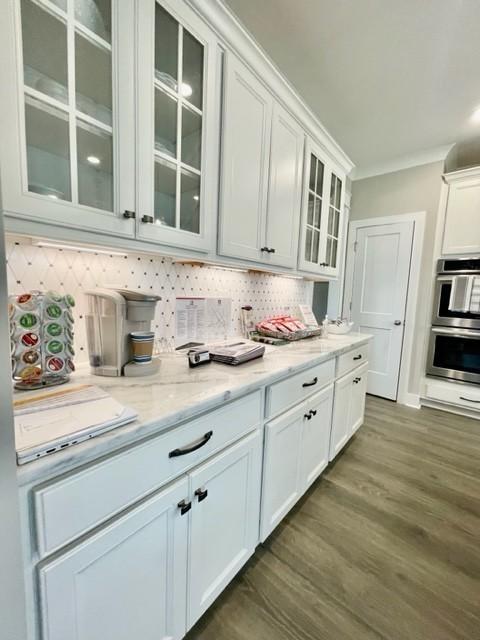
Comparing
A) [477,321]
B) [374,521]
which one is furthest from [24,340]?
[477,321]

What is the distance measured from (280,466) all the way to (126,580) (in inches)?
29.7

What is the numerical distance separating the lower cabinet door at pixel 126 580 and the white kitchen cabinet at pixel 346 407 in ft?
4.20

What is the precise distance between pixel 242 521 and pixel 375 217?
11.2 feet

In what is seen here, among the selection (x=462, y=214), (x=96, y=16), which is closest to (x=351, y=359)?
(x=96, y=16)

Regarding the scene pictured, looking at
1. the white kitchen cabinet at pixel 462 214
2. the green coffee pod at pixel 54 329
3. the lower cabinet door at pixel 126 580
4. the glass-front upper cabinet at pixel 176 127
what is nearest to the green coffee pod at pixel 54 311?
the green coffee pod at pixel 54 329

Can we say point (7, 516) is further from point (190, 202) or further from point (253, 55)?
point (253, 55)

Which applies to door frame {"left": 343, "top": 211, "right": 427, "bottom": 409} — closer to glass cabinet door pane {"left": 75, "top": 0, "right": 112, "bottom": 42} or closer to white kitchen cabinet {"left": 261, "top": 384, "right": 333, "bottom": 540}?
white kitchen cabinet {"left": 261, "top": 384, "right": 333, "bottom": 540}

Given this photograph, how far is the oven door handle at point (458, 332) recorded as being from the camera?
8.73ft

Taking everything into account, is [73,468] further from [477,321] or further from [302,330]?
[477,321]

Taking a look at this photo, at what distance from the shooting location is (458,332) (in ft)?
9.06

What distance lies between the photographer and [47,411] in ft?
2.14

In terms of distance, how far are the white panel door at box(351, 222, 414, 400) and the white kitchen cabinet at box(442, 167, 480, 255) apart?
35cm

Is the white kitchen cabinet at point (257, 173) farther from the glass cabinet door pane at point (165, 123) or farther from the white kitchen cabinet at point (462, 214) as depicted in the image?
the white kitchen cabinet at point (462, 214)

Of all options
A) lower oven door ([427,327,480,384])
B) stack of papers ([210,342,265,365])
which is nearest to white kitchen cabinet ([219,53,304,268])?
stack of papers ([210,342,265,365])
